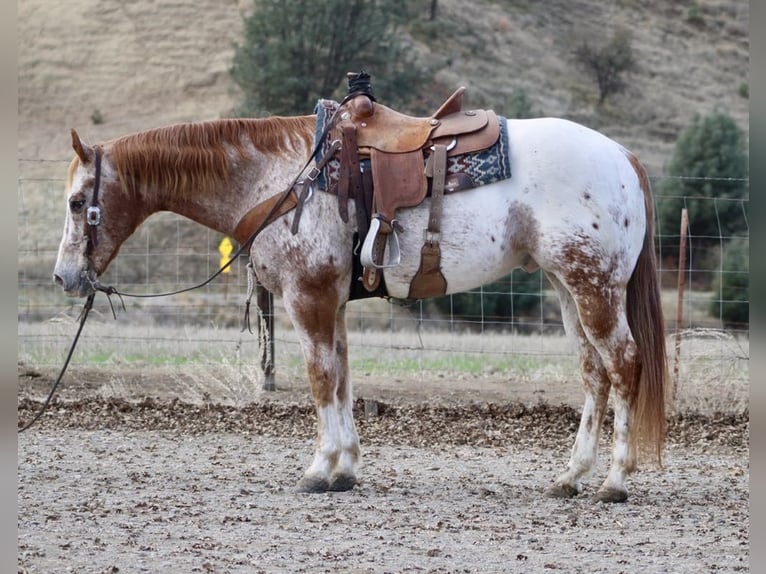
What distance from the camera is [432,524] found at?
191 inches

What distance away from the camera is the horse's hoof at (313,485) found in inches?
216

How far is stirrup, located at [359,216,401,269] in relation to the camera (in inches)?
204

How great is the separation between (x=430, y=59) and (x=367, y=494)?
2808 cm

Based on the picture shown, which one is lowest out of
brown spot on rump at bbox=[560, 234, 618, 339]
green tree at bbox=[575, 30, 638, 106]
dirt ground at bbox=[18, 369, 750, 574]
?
dirt ground at bbox=[18, 369, 750, 574]

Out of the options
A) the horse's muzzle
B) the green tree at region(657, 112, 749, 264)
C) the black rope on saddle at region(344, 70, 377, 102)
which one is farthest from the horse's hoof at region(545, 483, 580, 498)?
the green tree at region(657, 112, 749, 264)

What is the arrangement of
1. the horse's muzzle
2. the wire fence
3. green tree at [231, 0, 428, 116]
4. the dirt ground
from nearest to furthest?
the dirt ground → the horse's muzzle → the wire fence → green tree at [231, 0, 428, 116]

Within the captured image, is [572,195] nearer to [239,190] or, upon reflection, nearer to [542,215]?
[542,215]

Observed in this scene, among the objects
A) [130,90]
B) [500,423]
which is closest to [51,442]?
[500,423]

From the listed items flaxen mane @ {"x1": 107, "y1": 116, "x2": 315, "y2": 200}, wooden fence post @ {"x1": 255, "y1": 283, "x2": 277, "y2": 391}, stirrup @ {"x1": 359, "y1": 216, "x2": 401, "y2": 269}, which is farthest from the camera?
wooden fence post @ {"x1": 255, "y1": 283, "x2": 277, "y2": 391}

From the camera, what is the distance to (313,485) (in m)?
5.50

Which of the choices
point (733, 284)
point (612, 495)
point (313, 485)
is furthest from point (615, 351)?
point (733, 284)

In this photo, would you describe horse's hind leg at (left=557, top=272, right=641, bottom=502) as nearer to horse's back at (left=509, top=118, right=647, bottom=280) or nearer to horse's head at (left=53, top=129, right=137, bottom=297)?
horse's back at (left=509, top=118, right=647, bottom=280)

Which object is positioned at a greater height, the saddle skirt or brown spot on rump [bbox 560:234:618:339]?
the saddle skirt

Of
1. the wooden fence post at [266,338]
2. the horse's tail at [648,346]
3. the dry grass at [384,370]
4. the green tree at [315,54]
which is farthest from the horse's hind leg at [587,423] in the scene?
the green tree at [315,54]
